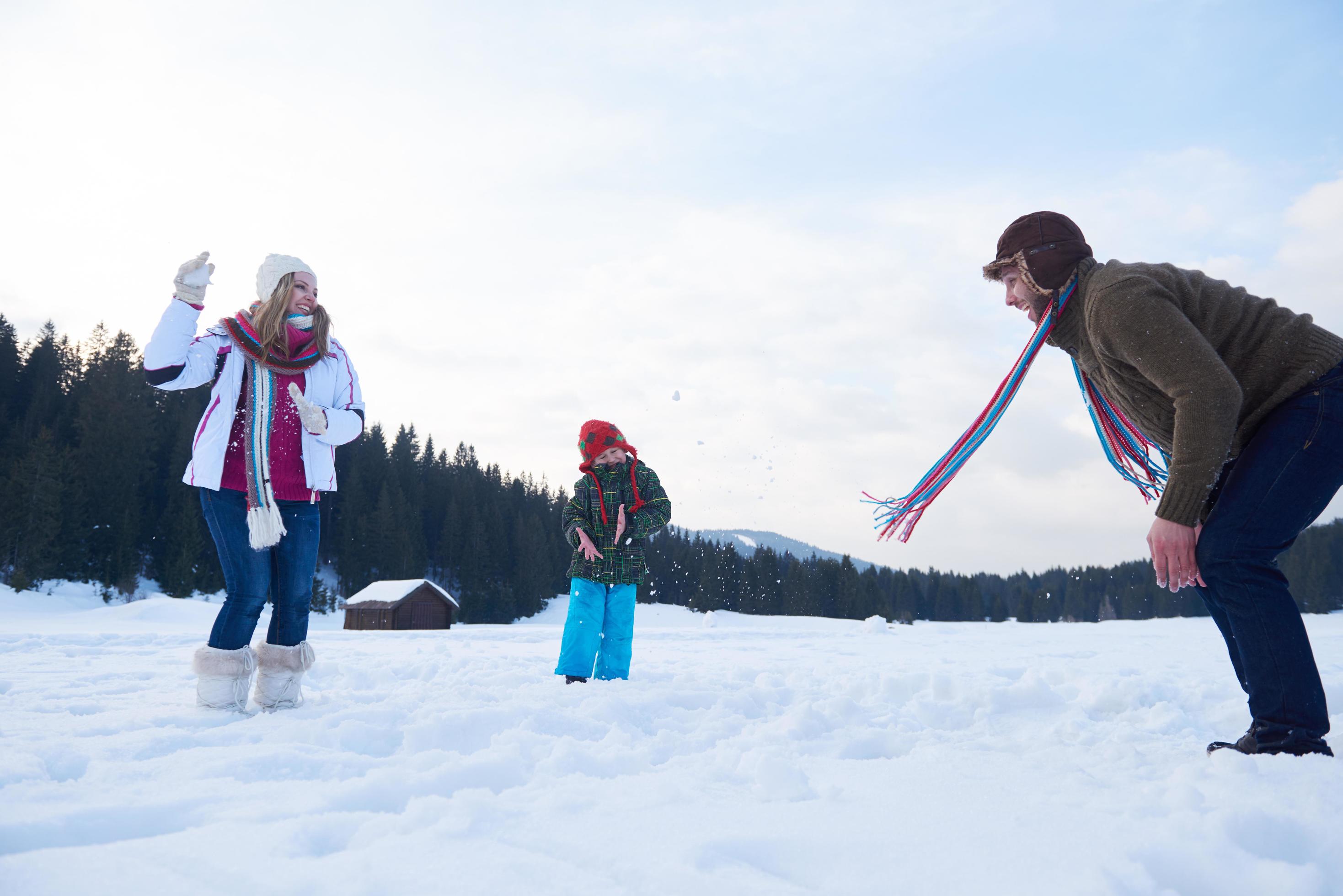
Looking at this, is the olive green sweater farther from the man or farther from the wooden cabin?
the wooden cabin

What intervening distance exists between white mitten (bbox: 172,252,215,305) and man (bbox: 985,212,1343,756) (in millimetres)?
3550

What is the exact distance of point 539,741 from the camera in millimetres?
2525

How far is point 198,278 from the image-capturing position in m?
3.20

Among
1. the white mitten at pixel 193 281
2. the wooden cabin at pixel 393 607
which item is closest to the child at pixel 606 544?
the white mitten at pixel 193 281

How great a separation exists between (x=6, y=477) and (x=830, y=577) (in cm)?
5326

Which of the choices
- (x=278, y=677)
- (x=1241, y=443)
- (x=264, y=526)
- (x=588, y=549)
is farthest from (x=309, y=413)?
(x=1241, y=443)

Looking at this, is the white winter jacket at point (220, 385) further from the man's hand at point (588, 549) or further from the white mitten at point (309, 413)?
the man's hand at point (588, 549)

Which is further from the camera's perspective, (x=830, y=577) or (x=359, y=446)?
(x=830, y=577)

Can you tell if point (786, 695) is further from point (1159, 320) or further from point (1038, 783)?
point (1159, 320)

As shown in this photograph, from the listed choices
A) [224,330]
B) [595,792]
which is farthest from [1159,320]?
[224,330]

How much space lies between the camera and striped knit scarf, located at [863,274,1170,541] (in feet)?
9.21

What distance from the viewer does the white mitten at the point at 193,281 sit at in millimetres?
3168

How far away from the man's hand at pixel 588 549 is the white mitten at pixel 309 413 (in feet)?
6.69

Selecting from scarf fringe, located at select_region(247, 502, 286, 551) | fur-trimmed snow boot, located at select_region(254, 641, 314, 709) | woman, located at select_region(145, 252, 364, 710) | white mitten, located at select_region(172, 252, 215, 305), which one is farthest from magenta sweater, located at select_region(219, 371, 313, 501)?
fur-trimmed snow boot, located at select_region(254, 641, 314, 709)
